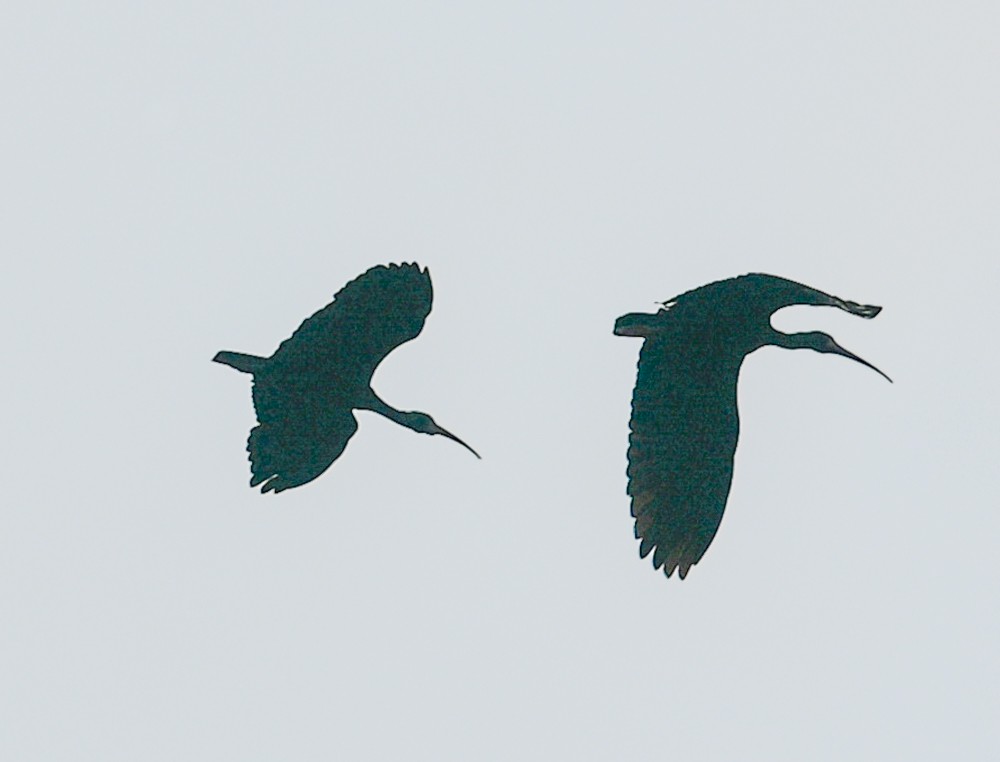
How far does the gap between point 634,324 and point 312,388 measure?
3.03m

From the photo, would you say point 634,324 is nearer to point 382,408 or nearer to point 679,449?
point 679,449

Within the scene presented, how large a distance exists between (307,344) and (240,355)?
0.79 m

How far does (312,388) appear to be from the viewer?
95.7 ft

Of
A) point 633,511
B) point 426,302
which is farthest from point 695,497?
point 426,302

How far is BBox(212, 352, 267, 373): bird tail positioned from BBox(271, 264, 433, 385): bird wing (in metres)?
0.19

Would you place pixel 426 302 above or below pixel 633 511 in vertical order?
above

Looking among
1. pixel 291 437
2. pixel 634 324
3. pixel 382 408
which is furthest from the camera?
pixel 382 408

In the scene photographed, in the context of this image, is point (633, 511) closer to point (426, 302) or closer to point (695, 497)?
point (695, 497)

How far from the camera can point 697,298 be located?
28.0m

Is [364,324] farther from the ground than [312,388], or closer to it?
farther from the ground

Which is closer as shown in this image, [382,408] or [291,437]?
[291,437]

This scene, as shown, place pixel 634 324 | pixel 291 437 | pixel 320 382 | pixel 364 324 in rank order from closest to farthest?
pixel 634 324 < pixel 364 324 < pixel 320 382 < pixel 291 437

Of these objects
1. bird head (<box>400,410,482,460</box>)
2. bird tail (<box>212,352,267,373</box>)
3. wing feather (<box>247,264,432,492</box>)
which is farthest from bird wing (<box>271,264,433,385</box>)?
bird head (<box>400,410,482,460</box>)

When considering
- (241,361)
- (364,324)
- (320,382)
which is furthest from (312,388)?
(364,324)
